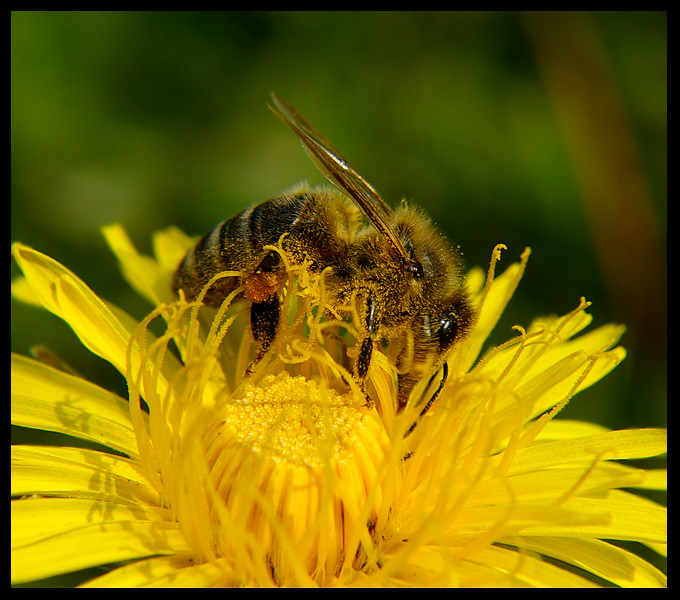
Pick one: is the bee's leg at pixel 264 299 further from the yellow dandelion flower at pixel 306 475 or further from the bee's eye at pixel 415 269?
the bee's eye at pixel 415 269

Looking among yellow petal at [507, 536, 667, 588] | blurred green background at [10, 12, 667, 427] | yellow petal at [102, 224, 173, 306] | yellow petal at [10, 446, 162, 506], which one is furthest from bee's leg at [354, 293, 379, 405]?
blurred green background at [10, 12, 667, 427]

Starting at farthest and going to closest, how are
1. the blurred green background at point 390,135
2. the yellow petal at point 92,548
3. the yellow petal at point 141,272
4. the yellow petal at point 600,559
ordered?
the blurred green background at point 390,135 → the yellow petal at point 141,272 → the yellow petal at point 600,559 → the yellow petal at point 92,548

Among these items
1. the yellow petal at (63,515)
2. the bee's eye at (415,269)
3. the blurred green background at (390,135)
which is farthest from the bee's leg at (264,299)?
the blurred green background at (390,135)

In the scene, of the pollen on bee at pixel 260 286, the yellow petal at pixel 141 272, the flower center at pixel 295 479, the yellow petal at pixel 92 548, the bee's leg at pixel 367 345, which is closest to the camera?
the yellow petal at pixel 92 548

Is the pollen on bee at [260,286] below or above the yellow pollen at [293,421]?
above

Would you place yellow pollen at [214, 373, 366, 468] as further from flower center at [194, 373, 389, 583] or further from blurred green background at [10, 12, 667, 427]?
blurred green background at [10, 12, 667, 427]
